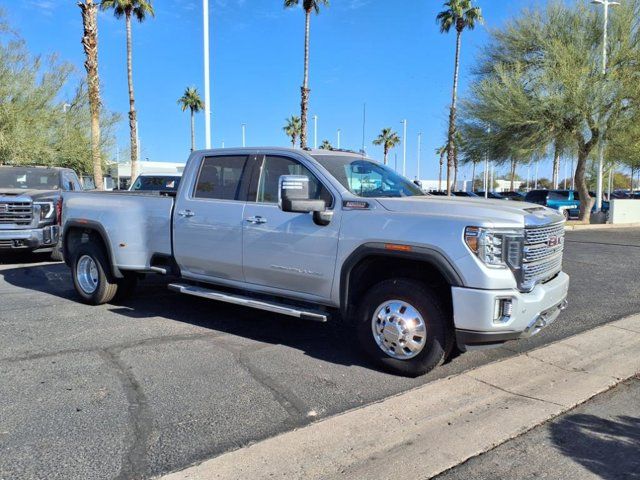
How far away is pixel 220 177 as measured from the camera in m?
5.96

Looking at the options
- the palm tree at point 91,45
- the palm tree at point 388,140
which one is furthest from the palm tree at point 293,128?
the palm tree at point 91,45

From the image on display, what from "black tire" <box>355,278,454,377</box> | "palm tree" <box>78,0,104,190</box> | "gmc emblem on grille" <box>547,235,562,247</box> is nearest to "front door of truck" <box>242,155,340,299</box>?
"black tire" <box>355,278,454,377</box>

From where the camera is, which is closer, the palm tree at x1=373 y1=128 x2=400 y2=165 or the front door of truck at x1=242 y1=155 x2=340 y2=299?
the front door of truck at x1=242 y1=155 x2=340 y2=299

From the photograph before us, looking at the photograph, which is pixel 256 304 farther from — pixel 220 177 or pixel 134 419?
pixel 134 419

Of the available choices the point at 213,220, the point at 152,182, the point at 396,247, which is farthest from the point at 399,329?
the point at 152,182

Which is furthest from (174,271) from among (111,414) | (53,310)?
(111,414)

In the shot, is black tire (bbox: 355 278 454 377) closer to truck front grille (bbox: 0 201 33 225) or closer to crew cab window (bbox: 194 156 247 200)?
crew cab window (bbox: 194 156 247 200)

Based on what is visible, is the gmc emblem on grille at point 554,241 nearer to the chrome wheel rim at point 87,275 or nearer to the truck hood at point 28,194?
the chrome wheel rim at point 87,275

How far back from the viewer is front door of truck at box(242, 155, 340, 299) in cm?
491

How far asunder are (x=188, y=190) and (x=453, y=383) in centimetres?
360

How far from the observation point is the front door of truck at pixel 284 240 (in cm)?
491

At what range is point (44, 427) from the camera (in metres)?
3.59

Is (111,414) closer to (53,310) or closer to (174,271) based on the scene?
(174,271)

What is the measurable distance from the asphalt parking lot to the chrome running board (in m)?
0.45
